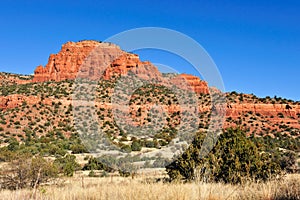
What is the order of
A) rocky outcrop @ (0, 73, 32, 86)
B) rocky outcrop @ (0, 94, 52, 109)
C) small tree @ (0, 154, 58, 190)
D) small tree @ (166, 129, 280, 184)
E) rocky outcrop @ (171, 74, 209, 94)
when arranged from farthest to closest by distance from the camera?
rocky outcrop @ (0, 73, 32, 86)
rocky outcrop @ (0, 94, 52, 109)
rocky outcrop @ (171, 74, 209, 94)
small tree @ (0, 154, 58, 190)
small tree @ (166, 129, 280, 184)

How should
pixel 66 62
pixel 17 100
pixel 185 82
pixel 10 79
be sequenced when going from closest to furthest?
pixel 185 82 < pixel 17 100 < pixel 10 79 < pixel 66 62

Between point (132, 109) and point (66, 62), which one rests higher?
point (66, 62)

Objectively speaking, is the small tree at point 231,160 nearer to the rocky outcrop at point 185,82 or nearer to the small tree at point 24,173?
the rocky outcrop at point 185,82

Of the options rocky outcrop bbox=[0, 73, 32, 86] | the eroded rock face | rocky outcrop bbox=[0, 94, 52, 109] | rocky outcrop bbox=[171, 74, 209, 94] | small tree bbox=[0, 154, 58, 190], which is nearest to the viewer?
small tree bbox=[0, 154, 58, 190]

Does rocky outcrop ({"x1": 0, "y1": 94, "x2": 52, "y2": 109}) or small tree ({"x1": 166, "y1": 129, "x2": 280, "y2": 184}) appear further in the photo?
rocky outcrop ({"x1": 0, "y1": 94, "x2": 52, "y2": 109})

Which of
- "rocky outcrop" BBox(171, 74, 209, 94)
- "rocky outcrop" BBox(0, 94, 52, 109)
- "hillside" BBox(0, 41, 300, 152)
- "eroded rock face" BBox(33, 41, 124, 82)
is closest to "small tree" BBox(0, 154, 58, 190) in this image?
"rocky outcrop" BBox(171, 74, 209, 94)

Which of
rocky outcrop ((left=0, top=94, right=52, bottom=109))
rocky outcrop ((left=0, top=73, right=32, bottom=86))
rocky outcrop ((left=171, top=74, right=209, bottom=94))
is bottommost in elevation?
rocky outcrop ((left=171, top=74, right=209, bottom=94))

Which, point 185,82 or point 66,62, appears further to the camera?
point 66,62

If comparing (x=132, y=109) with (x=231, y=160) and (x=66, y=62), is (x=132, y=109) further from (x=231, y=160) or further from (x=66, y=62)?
(x=66, y=62)

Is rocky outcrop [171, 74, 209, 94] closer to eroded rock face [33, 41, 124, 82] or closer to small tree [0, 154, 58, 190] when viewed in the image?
small tree [0, 154, 58, 190]

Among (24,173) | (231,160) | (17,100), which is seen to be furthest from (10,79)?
(231,160)

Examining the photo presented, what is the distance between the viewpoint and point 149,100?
181 feet

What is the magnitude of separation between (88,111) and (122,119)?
16.0 metres

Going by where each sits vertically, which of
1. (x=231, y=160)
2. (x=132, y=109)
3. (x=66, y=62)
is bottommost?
(x=231, y=160)
